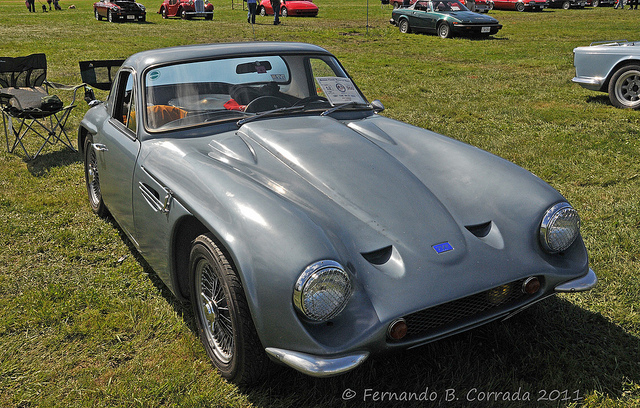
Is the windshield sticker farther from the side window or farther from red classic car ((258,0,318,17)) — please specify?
red classic car ((258,0,318,17))

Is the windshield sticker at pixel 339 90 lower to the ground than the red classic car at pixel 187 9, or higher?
Answer: lower

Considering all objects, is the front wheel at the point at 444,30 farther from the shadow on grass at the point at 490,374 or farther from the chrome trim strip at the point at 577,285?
the chrome trim strip at the point at 577,285

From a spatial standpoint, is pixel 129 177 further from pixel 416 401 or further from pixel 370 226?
pixel 416 401

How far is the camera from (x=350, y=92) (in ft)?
13.3

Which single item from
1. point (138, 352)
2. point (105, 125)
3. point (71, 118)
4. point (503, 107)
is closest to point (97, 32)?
point (71, 118)

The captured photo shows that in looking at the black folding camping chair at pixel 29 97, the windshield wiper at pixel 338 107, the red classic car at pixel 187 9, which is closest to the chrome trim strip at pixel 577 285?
the windshield wiper at pixel 338 107

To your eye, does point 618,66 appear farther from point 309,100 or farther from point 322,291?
point 322,291

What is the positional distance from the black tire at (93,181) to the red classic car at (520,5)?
30.0 m

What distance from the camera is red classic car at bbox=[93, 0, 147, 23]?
2502 centimetres

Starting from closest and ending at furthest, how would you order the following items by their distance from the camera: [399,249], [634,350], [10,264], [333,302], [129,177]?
[333,302] → [399,249] → [634,350] → [129,177] → [10,264]

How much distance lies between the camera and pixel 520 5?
98.5 ft

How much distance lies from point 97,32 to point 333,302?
71.5 ft

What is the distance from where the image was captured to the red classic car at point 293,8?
87.2ft

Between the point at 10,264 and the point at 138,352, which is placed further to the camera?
the point at 10,264
